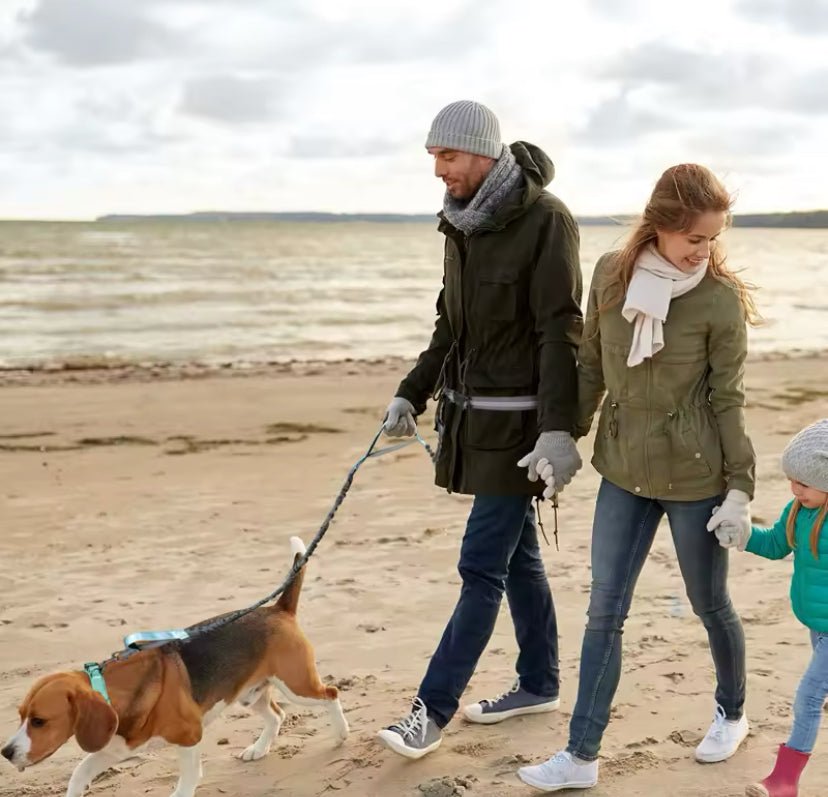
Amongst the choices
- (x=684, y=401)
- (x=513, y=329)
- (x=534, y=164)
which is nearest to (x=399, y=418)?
(x=513, y=329)

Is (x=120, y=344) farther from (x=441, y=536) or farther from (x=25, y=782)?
(x=25, y=782)

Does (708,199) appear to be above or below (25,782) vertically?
above

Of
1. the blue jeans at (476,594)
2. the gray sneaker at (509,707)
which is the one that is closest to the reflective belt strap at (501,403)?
the blue jeans at (476,594)

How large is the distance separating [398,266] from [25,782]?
1812 inches

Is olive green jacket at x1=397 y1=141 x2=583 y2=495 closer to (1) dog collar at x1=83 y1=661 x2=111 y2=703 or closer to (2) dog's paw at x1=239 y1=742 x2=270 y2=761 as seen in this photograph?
Answer: (2) dog's paw at x1=239 y1=742 x2=270 y2=761

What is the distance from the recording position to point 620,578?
3.59 m

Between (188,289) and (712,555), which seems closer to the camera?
(712,555)

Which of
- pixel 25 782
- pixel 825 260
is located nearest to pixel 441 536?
pixel 25 782

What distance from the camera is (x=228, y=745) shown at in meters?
4.17

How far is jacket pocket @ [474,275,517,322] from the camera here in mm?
3750

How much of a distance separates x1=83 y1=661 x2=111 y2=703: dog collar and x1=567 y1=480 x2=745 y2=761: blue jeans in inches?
61.8

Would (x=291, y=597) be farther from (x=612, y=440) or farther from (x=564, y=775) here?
(x=612, y=440)

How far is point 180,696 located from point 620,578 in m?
1.51

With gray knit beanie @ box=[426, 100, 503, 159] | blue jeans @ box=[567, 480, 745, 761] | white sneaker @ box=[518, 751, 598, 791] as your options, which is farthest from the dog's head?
gray knit beanie @ box=[426, 100, 503, 159]
